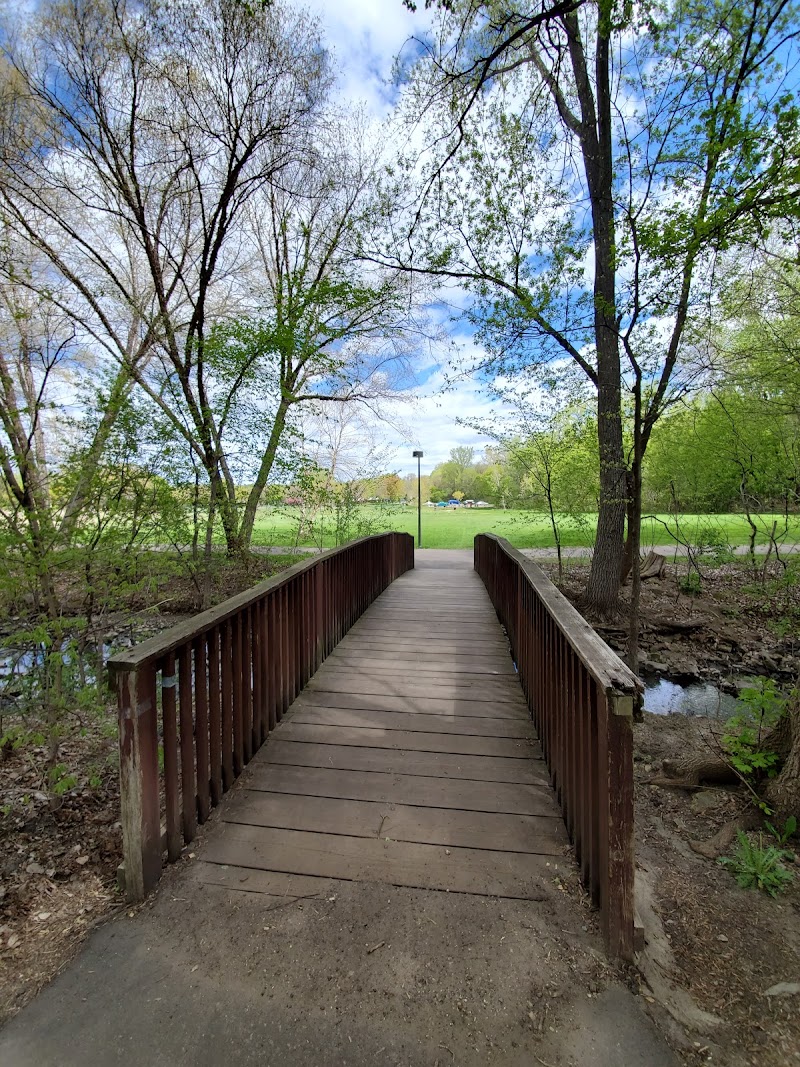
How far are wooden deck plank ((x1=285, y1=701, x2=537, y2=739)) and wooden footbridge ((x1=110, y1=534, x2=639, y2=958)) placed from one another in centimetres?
1

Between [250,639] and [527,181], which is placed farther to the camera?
[527,181]

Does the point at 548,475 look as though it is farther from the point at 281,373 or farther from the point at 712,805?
the point at 712,805

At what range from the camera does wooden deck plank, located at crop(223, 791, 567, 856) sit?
1998 mm

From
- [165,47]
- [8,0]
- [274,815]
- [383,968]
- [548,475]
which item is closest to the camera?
Answer: [383,968]

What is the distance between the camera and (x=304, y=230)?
9.59 m

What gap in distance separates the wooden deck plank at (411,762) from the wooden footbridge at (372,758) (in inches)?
0.4

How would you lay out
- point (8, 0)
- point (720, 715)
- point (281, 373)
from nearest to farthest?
point (720, 715) → point (8, 0) → point (281, 373)

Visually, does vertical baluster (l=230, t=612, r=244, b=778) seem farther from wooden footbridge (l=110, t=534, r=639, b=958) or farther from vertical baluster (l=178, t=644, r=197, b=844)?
vertical baluster (l=178, t=644, r=197, b=844)

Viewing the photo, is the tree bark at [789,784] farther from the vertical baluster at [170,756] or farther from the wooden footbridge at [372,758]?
the vertical baluster at [170,756]

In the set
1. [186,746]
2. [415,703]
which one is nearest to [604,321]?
[415,703]

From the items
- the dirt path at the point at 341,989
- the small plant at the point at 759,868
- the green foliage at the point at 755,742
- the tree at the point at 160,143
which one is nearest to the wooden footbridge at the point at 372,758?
the dirt path at the point at 341,989

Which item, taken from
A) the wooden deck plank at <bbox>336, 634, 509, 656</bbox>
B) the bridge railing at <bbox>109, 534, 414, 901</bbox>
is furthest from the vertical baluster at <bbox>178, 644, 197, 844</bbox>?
the wooden deck plank at <bbox>336, 634, 509, 656</bbox>

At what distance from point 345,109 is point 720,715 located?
10.6 m

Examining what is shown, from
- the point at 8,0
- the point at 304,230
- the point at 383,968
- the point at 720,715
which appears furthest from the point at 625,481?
the point at 8,0
